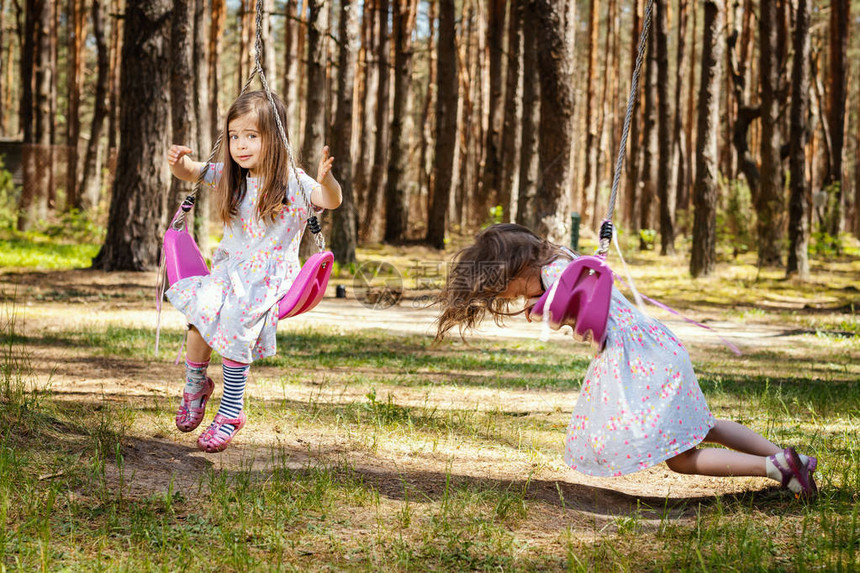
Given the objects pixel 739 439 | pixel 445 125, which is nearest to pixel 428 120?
pixel 445 125

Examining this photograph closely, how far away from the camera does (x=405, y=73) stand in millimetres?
19453

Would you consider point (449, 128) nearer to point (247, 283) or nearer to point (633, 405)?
point (247, 283)

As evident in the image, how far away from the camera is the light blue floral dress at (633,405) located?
10.9 feet

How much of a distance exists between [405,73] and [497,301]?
54.5 ft

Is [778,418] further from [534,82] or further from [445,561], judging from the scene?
[534,82]

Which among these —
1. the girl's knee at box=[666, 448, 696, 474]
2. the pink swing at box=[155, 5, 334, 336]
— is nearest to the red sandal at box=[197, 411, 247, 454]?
the pink swing at box=[155, 5, 334, 336]

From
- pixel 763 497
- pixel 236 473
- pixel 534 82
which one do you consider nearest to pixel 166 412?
pixel 236 473

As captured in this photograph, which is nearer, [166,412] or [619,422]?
[619,422]

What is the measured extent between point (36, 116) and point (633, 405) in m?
21.6

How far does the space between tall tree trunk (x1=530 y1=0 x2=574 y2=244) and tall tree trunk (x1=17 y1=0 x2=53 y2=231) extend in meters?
13.2

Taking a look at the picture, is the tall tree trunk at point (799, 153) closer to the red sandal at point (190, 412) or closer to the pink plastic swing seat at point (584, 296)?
the pink plastic swing seat at point (584, 296)

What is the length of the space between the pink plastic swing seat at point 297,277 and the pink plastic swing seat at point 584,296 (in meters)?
1.02

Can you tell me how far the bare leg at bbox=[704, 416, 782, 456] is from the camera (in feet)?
11.3

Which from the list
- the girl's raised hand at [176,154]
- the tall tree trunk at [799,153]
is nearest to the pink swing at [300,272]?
the girl's raised hand at [176,154]
